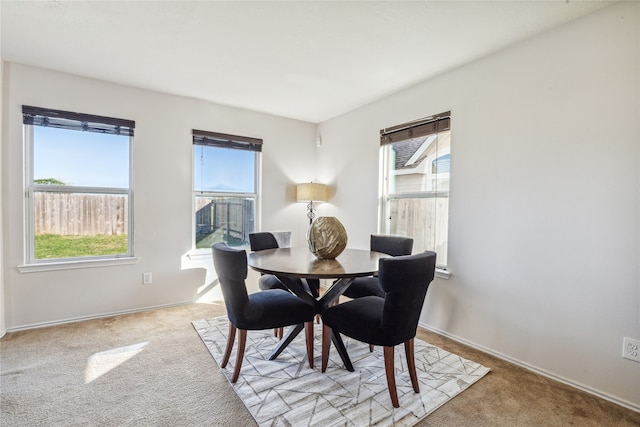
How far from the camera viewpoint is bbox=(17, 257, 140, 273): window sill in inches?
109

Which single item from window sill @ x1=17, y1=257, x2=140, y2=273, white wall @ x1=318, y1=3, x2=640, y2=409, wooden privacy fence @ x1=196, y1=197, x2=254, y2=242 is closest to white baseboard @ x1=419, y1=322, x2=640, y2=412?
white wall @ x1=318, y1=3, x2=640, y2=409

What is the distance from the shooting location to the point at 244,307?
195cm

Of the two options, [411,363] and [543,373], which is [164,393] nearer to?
[411,363]

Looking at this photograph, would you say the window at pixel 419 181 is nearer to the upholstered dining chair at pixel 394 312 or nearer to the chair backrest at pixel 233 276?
the upholstered dining chair at pixel 394 312

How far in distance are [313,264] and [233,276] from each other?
537 millimetres

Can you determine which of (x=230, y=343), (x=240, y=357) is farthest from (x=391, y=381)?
(x=230, y=343)

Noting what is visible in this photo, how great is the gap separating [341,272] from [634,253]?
1708 millimetres

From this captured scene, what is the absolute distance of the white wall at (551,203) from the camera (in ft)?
5.98

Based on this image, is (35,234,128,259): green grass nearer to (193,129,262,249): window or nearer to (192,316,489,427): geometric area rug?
(193,129,262,249): window

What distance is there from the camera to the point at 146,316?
3.14m

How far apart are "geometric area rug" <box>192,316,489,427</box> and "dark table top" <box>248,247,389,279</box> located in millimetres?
724

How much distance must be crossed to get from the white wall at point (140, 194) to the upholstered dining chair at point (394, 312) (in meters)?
2.37

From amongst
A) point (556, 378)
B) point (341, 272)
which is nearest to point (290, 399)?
point (341, 272)

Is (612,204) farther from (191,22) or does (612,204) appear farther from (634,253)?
(191,22)
